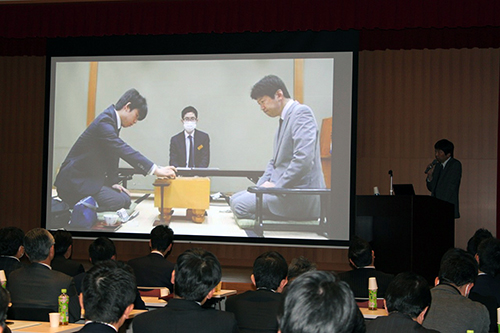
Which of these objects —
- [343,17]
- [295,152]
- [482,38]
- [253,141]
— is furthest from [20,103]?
[482,38]

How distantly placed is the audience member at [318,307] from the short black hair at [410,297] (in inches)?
47.4

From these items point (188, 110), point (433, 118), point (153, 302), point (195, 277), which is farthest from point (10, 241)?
point (433, 118)

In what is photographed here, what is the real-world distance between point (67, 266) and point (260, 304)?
199cm

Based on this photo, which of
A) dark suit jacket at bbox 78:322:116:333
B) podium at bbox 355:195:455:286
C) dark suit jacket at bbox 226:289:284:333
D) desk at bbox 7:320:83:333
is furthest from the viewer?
podium at bbox 355:195:455:286

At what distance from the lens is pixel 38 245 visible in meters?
3.51

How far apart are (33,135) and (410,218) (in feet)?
18.9

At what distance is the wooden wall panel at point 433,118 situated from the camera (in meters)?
7.64

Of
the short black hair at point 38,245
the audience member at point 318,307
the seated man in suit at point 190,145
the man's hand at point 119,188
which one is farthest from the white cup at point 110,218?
the audience member at point 318,307

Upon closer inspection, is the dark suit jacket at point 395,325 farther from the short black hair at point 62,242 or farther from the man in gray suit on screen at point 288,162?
the man in gray suit on screen at point 288,162

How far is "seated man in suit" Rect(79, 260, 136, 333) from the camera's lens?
1.88 meters

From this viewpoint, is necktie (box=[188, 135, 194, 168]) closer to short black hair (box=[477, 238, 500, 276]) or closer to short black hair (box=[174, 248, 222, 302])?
short black hair (box=[477, 238, 500, 276])

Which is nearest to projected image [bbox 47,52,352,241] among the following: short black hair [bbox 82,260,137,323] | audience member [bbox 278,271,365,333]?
short black hair [bbox 82,260,137,323]

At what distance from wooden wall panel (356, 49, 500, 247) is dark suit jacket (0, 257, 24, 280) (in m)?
5.01

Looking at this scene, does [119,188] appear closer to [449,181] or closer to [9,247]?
[9,247]
